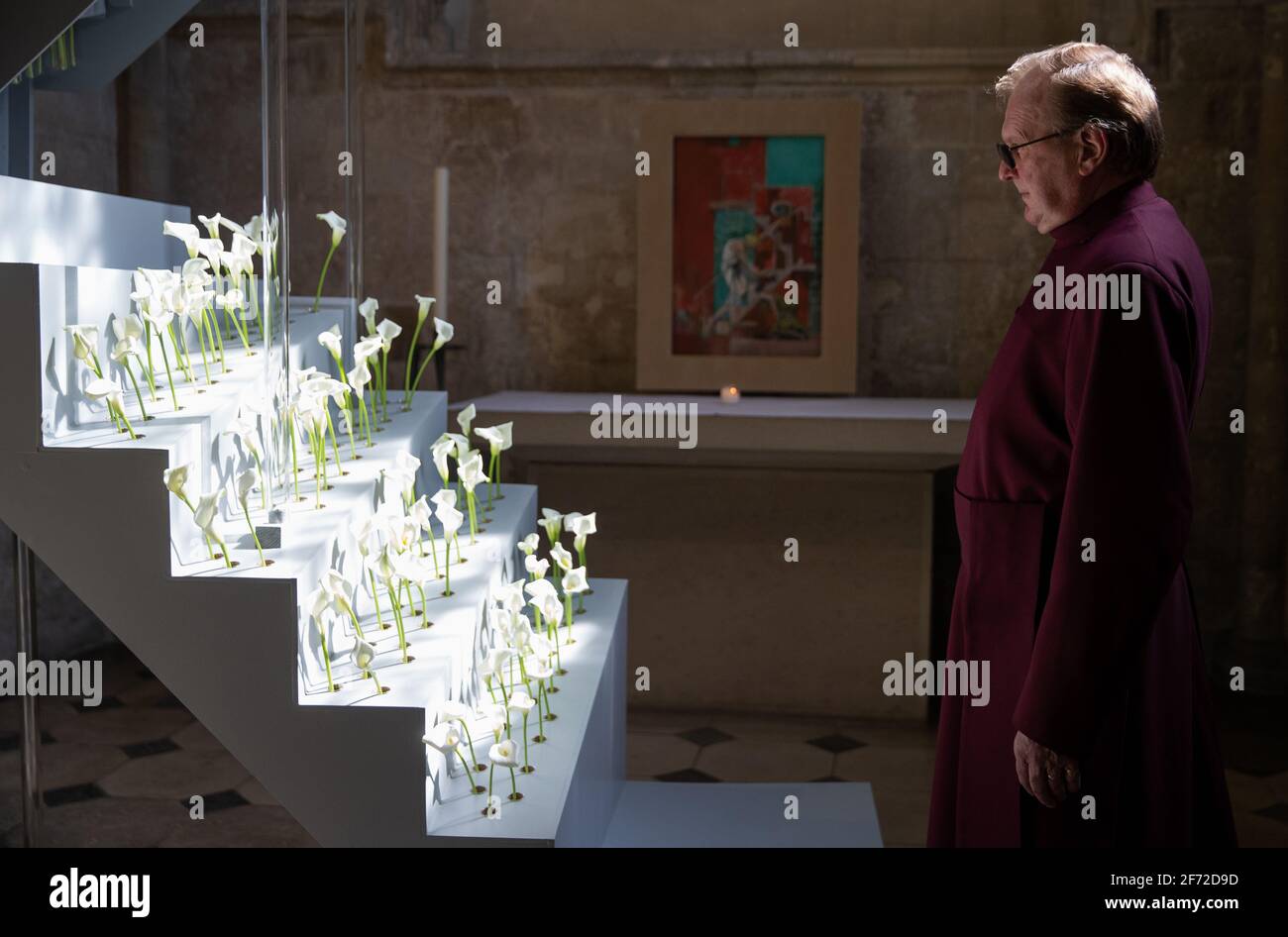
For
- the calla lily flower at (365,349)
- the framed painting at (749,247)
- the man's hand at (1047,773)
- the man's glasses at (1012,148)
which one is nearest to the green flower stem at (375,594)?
the calla lily flower at (365,349)

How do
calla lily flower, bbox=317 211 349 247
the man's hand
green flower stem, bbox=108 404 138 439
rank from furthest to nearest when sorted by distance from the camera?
1. calla lily flower, bbox=317 211 349 247
2. green flower stem, bbox=108 404 138 439
3. the man's hand

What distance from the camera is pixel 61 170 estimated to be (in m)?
2.86

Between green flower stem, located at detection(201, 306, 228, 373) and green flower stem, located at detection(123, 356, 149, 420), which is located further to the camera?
green flower stem, located at detection(201, 306, 228, 373)

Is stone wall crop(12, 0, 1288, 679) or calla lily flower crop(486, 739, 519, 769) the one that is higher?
stone wall crop(12, 0, 1288, 679)

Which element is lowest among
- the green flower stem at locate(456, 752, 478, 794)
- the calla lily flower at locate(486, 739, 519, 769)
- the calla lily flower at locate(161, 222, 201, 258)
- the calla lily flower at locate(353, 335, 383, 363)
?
the green flower stem at locate(456, 752, 478, 794)

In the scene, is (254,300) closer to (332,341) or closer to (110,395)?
(332,341)

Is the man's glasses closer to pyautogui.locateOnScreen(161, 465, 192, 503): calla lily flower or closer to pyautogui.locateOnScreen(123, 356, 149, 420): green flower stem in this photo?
pyautogui.locateOnScreen(161, 465, 192, 503): calla lily flower

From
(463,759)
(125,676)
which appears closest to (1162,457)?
(463,759)

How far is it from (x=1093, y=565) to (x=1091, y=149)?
641 millimetres

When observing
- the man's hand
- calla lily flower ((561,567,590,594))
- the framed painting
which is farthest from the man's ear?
the framed painting

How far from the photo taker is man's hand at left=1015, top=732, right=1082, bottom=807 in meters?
1.91

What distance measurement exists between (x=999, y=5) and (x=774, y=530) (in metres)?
2.50

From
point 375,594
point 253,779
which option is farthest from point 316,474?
point 253,779
